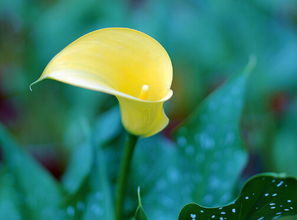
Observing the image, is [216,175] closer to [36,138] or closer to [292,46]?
[36,138]

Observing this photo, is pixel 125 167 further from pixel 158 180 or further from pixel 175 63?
pixel 175 63

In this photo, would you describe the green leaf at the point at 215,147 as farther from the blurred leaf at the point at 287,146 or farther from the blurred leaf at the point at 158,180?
the blurred leaf at the point at 287,146

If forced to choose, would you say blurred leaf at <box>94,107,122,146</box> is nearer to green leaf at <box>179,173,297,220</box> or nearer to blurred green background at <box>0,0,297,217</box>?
green leaf at <box>179,173,297,220</box>

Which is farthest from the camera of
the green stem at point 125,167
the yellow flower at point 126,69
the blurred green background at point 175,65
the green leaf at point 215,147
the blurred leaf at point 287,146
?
the blurred green background at point 175,65

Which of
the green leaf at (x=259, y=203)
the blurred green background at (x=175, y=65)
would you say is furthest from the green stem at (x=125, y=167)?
the blurred green background at (x=175, y=65)

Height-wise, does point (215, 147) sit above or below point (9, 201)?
above

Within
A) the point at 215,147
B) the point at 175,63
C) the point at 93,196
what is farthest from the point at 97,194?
the point at 175,63
